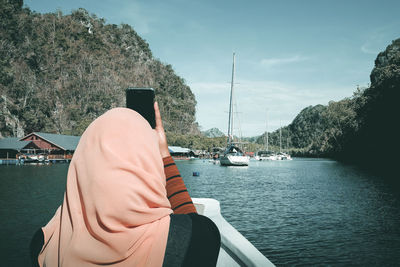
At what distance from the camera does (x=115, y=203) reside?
2.43 feet

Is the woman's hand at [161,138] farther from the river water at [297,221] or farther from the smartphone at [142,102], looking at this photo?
the river water at [297,221]

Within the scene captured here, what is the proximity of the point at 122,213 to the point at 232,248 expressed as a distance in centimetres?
180

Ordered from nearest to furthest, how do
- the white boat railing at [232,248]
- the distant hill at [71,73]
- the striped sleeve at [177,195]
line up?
the striped sleeve at [177,195]
the white boat railing at [232,248]
the distant hill at [71,73]

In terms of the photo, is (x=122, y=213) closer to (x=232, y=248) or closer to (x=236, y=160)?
(x=232, y=248)

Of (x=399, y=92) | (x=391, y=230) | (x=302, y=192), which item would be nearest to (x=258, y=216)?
(x=391, y=230)

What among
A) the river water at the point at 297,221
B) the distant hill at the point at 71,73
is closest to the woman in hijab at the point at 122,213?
the river water at the point at 297,221

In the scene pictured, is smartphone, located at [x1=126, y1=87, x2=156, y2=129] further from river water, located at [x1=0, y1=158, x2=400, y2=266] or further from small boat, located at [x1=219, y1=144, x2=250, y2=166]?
small boat, located at [x1=219, y1=144, x2=250, y2=166]

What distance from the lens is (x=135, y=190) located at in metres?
0.75

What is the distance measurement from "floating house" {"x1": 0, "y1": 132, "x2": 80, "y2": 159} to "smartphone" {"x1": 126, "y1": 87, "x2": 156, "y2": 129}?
51.1 meters

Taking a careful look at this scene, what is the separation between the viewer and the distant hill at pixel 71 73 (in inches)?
2633

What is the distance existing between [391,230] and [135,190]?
1263 centimetres

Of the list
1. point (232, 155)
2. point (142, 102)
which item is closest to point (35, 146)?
point (232, 155)

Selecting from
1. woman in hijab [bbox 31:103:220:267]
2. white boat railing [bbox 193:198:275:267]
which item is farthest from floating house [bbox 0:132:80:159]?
woman in hijab [bbox 31:103:220:267]

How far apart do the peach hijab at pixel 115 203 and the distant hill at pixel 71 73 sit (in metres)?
67.7
